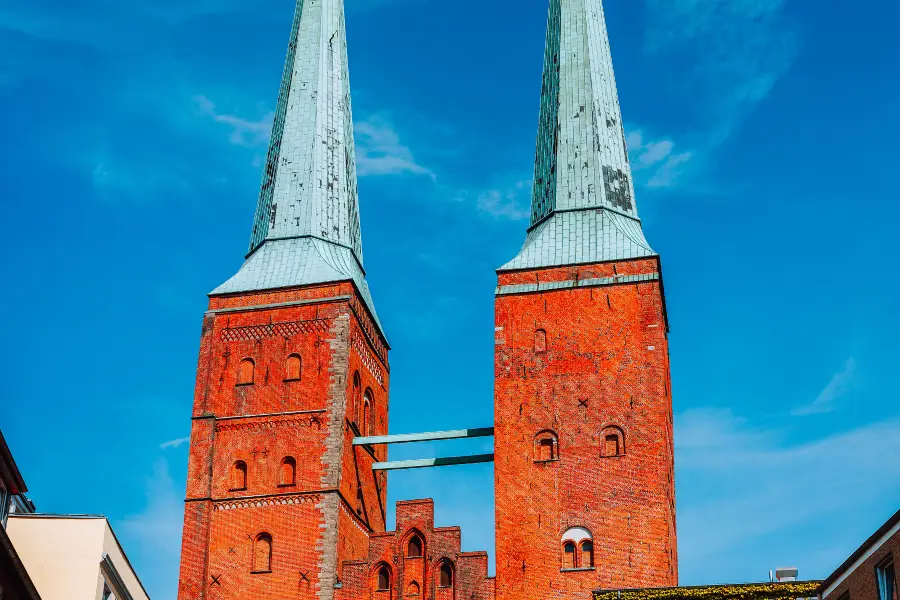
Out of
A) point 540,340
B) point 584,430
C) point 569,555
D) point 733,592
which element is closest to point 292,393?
point 540,340

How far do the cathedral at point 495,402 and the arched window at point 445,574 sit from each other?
0.07 metres

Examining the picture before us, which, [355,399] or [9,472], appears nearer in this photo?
[9,472]

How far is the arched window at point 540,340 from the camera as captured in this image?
4278 cm

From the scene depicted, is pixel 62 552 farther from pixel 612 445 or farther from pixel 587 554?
pixel 612 445

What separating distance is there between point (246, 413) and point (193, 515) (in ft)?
11.4

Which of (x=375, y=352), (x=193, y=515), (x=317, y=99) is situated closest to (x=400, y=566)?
(x=193, y=515)

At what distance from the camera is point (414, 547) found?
1631 inches

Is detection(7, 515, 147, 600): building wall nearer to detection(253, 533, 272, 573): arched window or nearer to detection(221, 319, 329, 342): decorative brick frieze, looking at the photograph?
detection(253, 533, 272, 573): arched window

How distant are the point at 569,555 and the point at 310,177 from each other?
54.8 ft

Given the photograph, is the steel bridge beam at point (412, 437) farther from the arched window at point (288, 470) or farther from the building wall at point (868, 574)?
the building wall at point (868, 574)

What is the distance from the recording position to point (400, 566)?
4106cm

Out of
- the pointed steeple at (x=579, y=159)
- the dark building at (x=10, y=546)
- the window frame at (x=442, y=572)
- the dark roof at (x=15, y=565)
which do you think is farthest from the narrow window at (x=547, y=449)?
the dark roof at (x=15, y=565)

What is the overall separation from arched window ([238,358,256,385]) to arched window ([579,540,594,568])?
1179 centimetres

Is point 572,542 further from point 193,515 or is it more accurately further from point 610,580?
point 193,515
